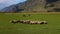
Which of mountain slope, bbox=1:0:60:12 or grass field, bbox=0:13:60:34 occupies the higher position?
mountain slope, bbox=1:0:60:12

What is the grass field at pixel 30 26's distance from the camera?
147 inches

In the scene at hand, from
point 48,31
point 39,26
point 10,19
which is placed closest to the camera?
point 48,31

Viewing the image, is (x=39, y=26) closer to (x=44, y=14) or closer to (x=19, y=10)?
(x=44, y=14)

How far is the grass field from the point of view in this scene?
374 centimetres

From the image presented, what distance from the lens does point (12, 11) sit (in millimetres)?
4535

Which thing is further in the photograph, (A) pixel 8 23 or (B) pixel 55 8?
(B) pixel 55 8

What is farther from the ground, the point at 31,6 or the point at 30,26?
the point at 31,6

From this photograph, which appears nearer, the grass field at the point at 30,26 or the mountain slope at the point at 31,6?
the grass field at the point at 30,26

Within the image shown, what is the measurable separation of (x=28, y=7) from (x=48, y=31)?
1.16m

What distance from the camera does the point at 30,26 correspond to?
4023 mm

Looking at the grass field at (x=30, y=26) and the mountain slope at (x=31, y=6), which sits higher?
the mountain slope at (x=31, y=6)

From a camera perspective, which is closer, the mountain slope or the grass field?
the grass field

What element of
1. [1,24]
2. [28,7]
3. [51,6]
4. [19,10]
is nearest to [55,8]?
[51,6]

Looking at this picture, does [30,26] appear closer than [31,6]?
Yes
